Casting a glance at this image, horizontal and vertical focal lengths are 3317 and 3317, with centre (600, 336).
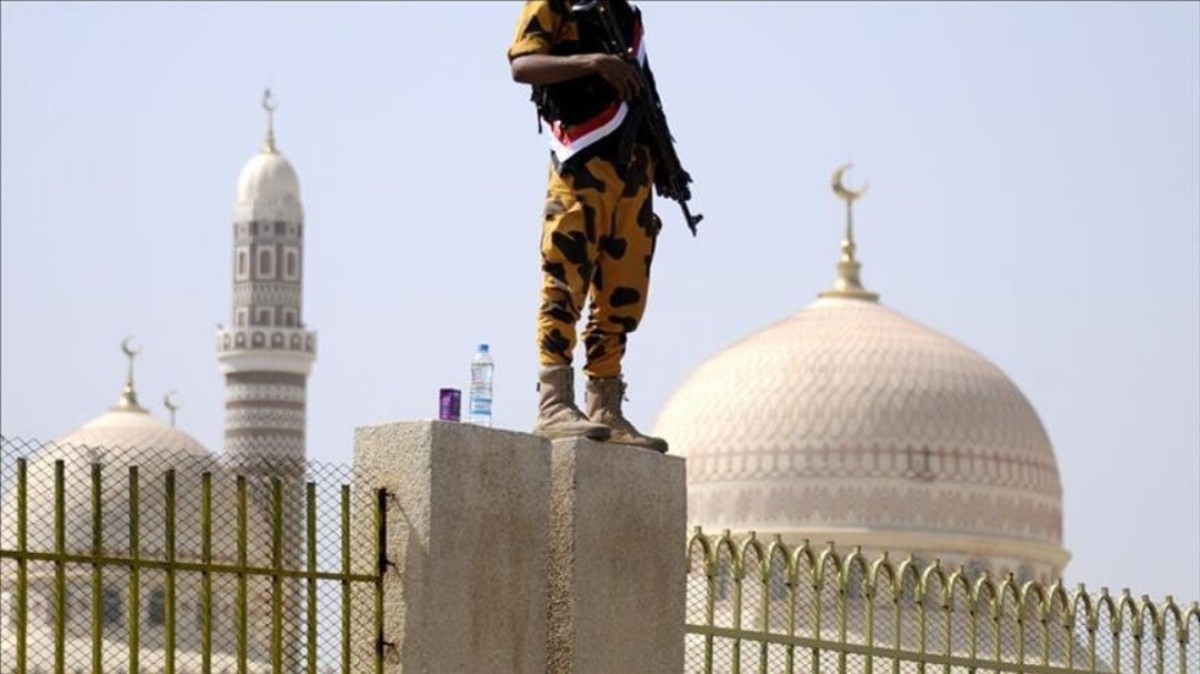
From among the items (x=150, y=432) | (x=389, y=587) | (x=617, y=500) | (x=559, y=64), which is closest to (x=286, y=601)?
(x=389, y=587)

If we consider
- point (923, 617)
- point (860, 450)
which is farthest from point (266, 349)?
point (923, 617)

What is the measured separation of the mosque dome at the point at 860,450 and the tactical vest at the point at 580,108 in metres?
29.1

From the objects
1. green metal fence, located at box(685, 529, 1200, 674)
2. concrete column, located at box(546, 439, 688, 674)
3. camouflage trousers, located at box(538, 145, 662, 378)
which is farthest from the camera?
green metal fence, located at box(685, 529, 1200, 674)

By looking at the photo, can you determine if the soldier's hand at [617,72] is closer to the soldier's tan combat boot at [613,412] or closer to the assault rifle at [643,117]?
the assault rifle at [643,117]

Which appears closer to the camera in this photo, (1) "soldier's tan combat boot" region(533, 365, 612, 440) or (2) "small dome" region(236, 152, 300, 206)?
(1) "soldier's tan combat boot" region(533, 365, 612, 440)

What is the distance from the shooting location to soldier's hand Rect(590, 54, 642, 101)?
7.64 meters

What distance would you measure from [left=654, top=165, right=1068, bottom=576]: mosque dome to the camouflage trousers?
2885 centimetres

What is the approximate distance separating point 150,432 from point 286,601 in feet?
150

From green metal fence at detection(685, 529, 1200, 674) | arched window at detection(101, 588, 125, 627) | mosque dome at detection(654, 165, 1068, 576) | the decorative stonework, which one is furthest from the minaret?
green metal fence at detection(685, 529, 1200, 674)

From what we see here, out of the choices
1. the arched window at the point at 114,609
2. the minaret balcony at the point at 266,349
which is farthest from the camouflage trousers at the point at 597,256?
the minaret balcony at the point at 266,349

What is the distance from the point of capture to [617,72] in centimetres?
765

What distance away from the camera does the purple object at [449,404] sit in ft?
24.1

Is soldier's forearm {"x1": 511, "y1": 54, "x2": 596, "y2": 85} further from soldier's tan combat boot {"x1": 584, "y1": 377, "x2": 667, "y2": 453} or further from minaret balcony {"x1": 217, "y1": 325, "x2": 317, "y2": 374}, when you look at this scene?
minaret balcony {"x1": 217, "y1": 325, "x2": 317, "y2": 374}

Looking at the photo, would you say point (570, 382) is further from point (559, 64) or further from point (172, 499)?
Result: point (172, 499)
